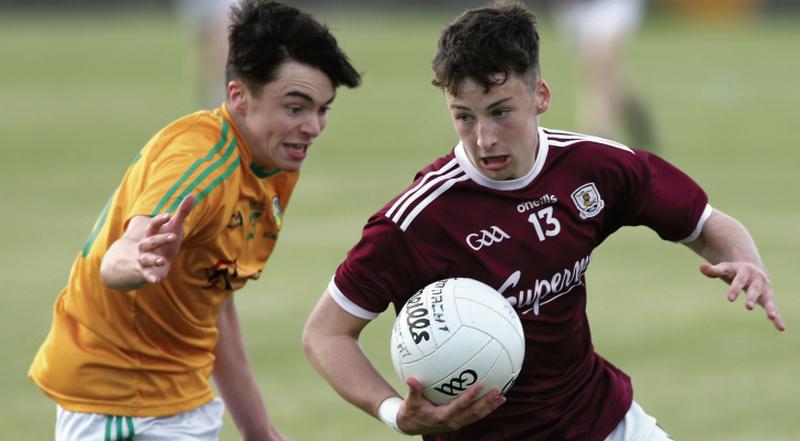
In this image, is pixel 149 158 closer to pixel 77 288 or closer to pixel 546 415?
pixel 77 288

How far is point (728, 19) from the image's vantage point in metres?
33.1

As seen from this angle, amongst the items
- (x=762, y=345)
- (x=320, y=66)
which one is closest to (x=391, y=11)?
(x=762, y=345)

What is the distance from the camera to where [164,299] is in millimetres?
5121

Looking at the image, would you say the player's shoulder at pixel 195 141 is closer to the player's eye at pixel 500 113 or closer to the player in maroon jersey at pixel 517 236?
the player in maroon jersey at pixel 517 236

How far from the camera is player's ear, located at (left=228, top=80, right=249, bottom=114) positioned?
5.34m

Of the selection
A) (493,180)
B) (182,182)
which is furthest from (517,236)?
(182,182)

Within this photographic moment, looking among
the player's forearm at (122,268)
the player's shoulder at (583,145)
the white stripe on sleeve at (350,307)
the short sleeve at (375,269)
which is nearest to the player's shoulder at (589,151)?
the player's shoulder at (583,145)

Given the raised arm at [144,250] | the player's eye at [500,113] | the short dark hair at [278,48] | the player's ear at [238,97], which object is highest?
the short dark hair at [278,48]

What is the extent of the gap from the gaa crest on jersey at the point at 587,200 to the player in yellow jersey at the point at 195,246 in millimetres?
1053

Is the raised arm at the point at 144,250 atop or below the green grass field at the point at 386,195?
atop

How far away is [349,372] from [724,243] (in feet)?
4.66

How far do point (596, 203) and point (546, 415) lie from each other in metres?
0.73

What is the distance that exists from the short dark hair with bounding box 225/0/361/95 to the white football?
1220 mm

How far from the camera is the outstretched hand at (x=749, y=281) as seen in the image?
15.2 ft
